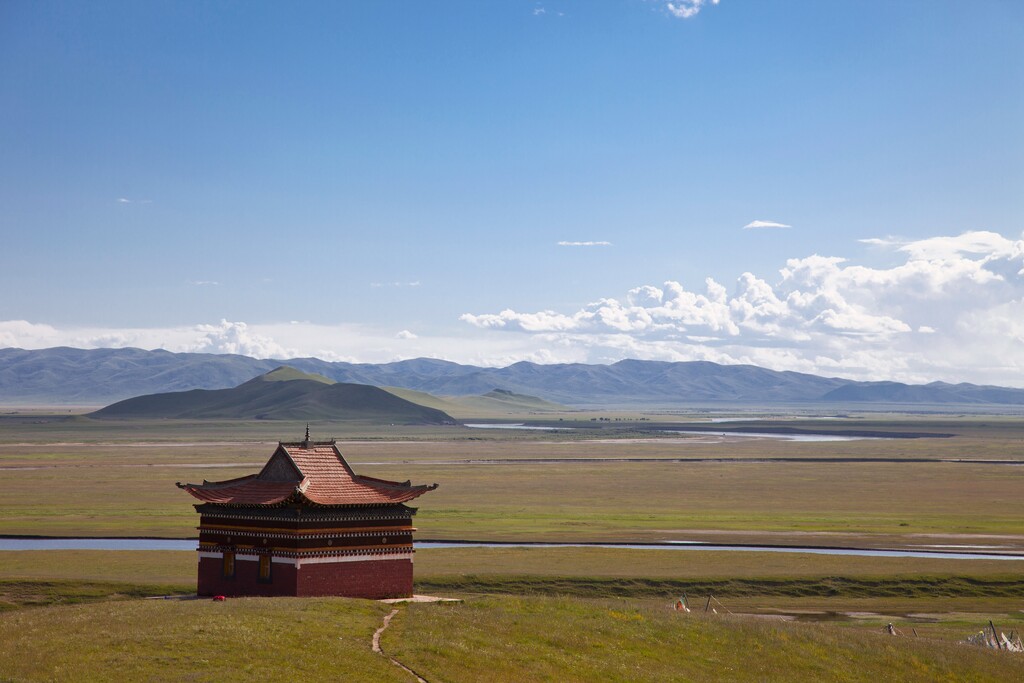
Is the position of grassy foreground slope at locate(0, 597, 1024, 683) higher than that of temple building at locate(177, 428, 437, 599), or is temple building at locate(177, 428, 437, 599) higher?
temple building at locate(177, 428, 437, 599)

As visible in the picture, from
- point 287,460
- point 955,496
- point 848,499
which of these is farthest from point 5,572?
point 955,496

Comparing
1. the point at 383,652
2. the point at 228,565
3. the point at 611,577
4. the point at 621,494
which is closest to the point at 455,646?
the point at 383,652

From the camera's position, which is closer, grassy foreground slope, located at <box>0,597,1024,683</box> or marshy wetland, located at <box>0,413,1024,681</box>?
grassy foreground slope, located at <box>0,597,1024,683</box>

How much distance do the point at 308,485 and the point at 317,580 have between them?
365 cm

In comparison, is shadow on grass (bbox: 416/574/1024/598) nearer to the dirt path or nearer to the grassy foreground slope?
the grassy foreground slope

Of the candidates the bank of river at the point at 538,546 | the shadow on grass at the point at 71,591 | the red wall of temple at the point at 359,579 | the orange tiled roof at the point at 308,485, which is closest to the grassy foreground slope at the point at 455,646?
the red wall of temple at the point at 359,579

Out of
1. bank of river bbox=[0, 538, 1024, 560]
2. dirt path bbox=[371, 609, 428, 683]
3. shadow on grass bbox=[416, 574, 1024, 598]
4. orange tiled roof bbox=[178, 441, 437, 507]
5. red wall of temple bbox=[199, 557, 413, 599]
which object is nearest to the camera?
dirt path bbox=[371, 609, 428, 683]

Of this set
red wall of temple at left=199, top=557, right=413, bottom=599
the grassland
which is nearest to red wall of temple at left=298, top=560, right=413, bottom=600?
red wall of temple at left=199, top=557, right=413, bottom=599

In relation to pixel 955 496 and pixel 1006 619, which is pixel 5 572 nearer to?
pixel 1006 619

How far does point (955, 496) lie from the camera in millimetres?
112812

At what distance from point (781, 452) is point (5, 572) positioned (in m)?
147

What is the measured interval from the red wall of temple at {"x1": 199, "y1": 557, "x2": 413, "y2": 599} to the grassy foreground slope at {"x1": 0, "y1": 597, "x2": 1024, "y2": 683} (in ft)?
9.21

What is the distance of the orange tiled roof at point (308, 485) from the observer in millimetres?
43250

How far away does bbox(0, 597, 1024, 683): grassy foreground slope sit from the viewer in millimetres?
30844
